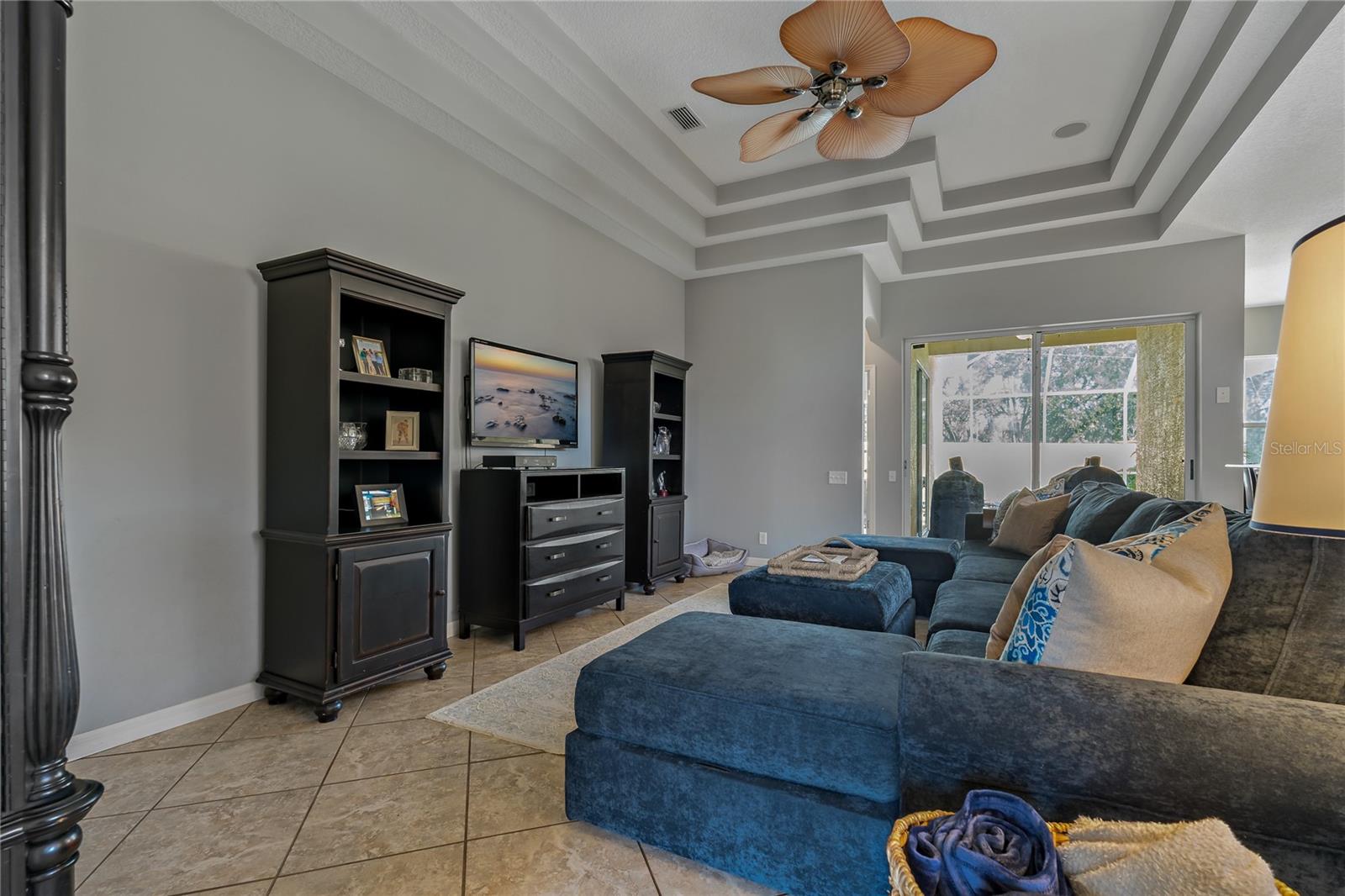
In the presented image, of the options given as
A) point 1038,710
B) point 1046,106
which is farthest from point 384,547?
point 1046,106

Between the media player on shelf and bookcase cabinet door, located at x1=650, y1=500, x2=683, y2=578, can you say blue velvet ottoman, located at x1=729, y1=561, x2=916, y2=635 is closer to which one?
the media player on shelf

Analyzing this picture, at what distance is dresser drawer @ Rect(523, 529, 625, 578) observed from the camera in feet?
11.0

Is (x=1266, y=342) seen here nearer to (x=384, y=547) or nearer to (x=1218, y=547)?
(x=1218, y=547)

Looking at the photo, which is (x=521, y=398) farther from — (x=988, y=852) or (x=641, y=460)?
(x=988, y=852)

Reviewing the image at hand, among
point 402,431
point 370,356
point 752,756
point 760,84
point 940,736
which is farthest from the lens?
point 402,431

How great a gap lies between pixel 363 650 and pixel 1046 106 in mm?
5011

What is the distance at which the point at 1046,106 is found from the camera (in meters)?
3.87

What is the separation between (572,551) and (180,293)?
7.31 feet

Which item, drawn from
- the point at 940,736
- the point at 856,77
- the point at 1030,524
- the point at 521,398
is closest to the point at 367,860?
the point at 940,736

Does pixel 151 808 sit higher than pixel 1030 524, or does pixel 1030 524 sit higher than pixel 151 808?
pixel 1030 524

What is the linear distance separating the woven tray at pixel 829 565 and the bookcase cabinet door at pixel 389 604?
5.35 feet

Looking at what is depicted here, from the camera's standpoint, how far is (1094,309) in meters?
5.30

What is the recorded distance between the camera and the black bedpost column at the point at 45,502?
800mm

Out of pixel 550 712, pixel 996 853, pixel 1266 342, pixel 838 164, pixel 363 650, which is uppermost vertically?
pixel 838 164
